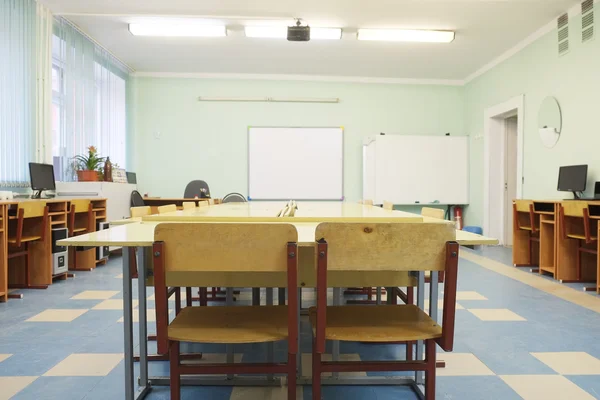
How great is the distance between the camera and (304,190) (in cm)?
734

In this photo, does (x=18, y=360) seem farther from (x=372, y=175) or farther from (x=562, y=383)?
(x=372, y=175)

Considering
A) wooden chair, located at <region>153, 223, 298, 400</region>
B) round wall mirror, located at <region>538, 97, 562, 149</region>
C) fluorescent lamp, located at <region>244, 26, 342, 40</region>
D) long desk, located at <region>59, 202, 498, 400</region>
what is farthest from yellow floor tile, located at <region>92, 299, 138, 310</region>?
round wall mirror, located at <region>538, 97, 562, 149</region>

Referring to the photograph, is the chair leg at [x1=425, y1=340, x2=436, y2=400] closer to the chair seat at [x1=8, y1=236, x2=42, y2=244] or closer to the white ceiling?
the chair seat at [x1=8, y1=236, x2=42, y2=244]

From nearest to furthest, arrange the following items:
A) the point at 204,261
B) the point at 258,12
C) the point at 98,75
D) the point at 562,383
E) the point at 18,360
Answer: the point at 204,261, the point at 562,383, the point at 18,360, the point at 258,12, the point at 98,75

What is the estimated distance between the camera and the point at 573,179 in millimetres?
4305

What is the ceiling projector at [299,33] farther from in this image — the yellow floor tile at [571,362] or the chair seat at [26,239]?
the yellow floor tile at [571,362]

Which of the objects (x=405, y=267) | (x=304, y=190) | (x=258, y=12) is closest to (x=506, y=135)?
(x=304, y=190)

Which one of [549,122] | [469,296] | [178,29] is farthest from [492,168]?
[178,29]

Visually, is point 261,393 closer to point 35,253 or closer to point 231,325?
point 231,325

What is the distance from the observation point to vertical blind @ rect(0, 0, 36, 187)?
3.93m

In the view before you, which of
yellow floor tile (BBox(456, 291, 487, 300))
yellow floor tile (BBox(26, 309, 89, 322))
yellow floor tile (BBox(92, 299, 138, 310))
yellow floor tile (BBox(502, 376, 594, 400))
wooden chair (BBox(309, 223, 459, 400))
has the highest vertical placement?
wooden chair (BBox(309, 223, 459, 400))

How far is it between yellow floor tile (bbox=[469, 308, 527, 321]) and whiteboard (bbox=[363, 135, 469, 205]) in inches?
158

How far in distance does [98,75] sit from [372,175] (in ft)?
15.2

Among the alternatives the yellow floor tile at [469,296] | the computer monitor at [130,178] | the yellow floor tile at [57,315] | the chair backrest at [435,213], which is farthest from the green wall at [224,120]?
the chair backrest at [435,213]
